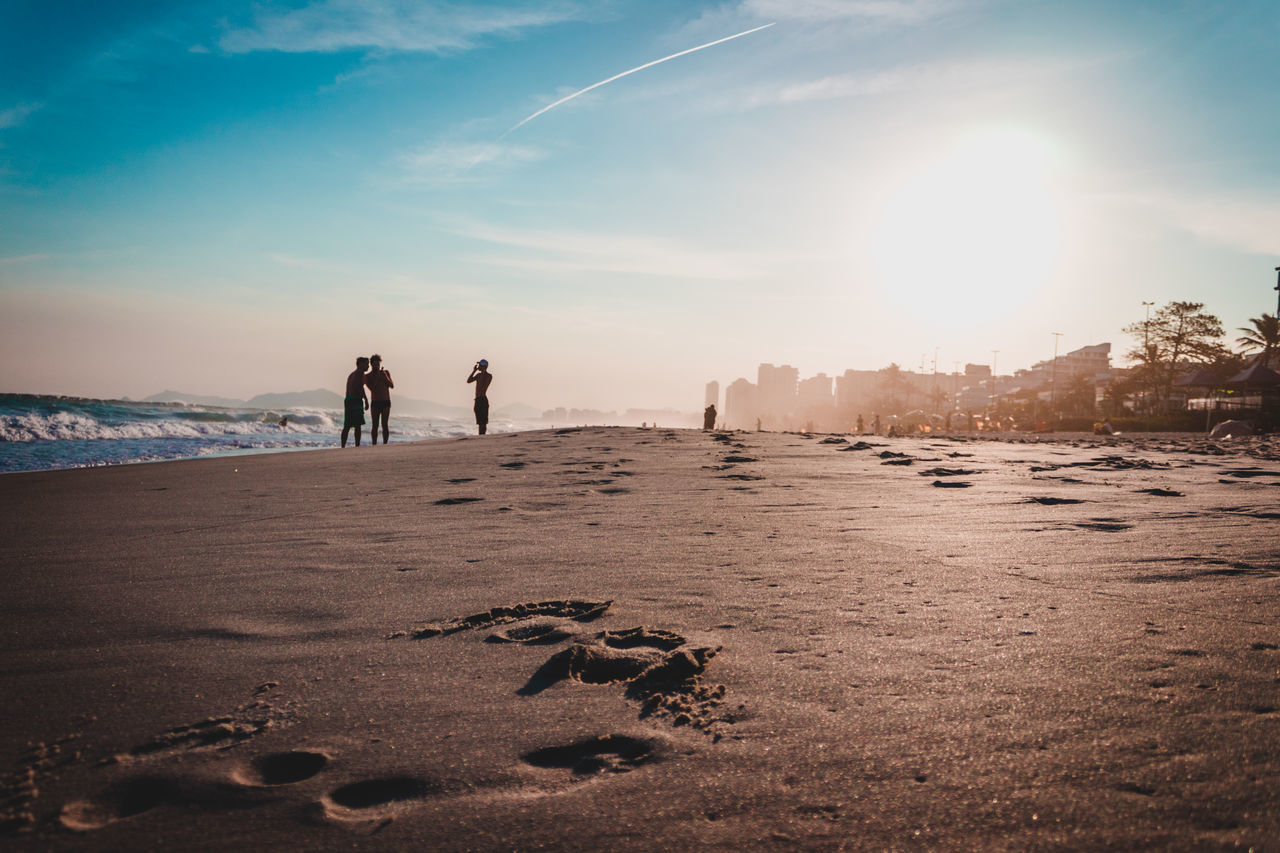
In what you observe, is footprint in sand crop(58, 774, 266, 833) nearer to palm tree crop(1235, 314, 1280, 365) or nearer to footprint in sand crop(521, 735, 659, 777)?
footprint in sand crop(521, 735, 659, 777)

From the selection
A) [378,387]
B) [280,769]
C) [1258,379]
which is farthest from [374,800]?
[1258,379]

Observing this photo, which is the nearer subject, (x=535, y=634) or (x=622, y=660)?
(x=622, y=660)

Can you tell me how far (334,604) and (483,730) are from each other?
47.5 inches

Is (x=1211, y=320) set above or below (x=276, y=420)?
above

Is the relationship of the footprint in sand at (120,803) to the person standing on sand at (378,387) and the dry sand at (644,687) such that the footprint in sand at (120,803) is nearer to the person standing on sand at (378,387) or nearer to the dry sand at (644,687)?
the dry sand at (644,687)

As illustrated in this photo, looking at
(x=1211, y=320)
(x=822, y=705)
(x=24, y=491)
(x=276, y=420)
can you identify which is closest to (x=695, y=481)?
(x=822, y=705)

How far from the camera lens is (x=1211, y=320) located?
51781mm

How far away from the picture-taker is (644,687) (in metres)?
1.70

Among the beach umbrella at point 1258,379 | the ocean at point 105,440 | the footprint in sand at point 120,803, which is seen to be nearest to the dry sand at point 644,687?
the footprint in sand at point 120,803

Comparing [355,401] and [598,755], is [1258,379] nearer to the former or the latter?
[355,401]

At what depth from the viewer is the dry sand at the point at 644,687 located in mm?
1134

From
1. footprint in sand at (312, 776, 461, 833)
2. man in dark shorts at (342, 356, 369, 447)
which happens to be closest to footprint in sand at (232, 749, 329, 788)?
footprint in sand at (312, 776, 461, 833)

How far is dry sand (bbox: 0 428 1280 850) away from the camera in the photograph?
3.72ft

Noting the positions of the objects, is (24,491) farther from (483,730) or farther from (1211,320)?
(1211,320)
